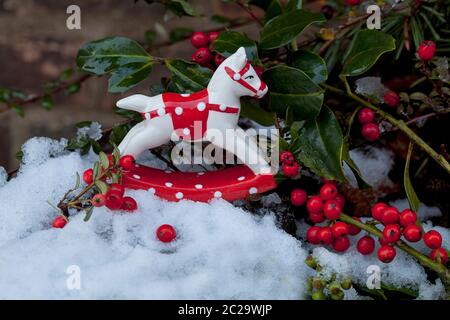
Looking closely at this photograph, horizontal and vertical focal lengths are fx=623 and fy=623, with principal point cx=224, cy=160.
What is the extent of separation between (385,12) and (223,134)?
0.34m

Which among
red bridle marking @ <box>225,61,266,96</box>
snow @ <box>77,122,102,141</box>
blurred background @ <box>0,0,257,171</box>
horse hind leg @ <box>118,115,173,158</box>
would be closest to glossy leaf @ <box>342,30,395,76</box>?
red bridle marking @ <box>225,61,266,96</box>

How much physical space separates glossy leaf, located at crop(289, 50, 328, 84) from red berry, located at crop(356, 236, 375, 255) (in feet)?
0.62

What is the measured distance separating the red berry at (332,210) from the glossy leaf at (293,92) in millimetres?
107

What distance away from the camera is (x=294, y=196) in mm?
708

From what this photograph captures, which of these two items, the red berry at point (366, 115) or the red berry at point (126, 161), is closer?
the red berry at point (126, 161)

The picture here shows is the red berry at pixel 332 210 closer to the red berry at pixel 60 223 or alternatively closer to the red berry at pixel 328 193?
the red berry at pixel 328 193

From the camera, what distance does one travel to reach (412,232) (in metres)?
0.65

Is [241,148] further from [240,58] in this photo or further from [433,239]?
[433,239]

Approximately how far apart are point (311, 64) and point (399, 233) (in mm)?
226

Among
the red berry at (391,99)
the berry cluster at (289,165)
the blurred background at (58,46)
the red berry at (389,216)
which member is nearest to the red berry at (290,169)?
the berry cluster at (289,165)

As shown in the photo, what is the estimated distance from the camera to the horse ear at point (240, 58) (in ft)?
2.20

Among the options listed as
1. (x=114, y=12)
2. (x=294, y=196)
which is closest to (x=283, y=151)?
(x=294, y=196)

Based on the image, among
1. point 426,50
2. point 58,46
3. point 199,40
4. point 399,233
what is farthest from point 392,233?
point 58,46
